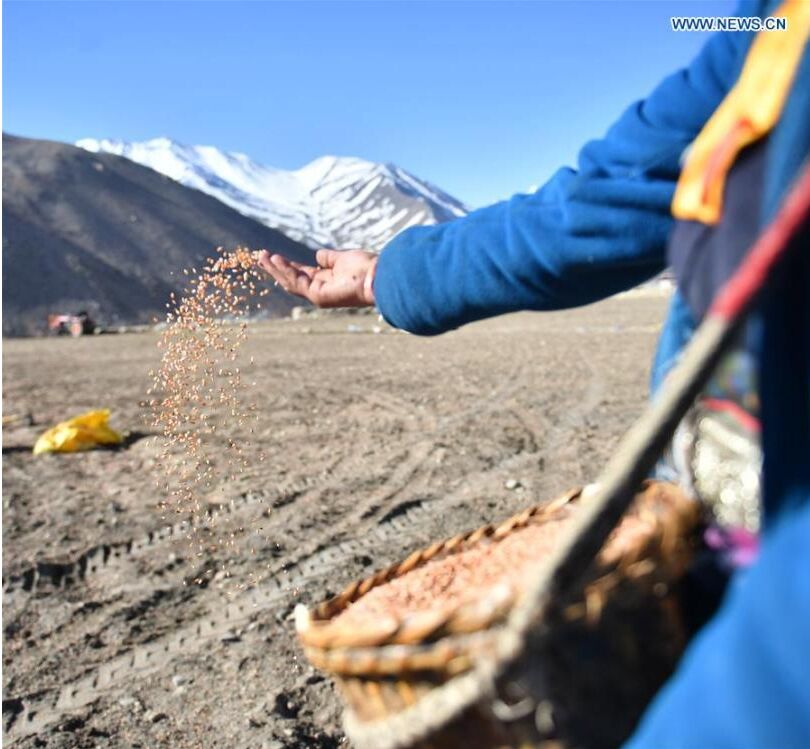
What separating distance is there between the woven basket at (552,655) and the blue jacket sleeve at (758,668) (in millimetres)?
94

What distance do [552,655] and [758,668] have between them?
6.7 inches

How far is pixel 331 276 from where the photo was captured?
1558 millimetres

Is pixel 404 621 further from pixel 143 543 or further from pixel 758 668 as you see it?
pixel 143 543

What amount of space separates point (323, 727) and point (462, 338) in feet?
41.8

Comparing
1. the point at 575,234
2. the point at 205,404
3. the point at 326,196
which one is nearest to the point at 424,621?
the point at 575,234

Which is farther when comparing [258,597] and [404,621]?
[258,597]

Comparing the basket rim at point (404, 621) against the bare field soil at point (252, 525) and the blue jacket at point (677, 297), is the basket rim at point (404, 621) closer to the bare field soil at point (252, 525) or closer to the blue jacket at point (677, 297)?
the blue jacket at point (677, 297)

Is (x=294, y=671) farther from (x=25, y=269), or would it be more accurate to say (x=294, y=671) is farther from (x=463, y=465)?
(x=25, y=269)

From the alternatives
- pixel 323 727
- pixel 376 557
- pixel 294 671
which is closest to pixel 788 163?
pixel 323 727

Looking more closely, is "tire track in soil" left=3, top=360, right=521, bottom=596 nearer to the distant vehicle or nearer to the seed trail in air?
the seed trail in air

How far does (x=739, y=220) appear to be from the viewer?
2.39ft

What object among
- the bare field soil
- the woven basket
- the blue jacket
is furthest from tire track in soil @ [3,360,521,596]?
the woven basket

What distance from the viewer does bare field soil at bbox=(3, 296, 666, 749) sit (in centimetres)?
306

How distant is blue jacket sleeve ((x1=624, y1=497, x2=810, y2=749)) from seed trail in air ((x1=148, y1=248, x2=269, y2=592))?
1198 millimetres
